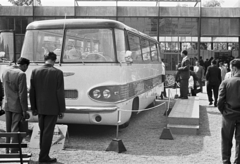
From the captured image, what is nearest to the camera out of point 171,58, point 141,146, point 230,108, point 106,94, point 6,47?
point 230,108

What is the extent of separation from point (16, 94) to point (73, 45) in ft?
7.46

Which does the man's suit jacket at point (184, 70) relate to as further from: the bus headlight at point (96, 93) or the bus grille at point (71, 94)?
the bus grille at point (71, 94)

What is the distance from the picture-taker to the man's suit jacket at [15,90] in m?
6.62

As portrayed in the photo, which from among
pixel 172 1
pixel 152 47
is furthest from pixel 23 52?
pixel 172 1

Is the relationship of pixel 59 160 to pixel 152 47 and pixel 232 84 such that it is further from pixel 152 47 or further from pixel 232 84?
pixel 152 47

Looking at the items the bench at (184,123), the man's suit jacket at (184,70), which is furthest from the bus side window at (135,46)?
the man's suit jacket at (184,70)

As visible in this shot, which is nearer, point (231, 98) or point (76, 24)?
point (231, 98)

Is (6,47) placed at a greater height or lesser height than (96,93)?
greater

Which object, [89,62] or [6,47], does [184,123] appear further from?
[6,47]

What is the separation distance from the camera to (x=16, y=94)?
22.3 feet

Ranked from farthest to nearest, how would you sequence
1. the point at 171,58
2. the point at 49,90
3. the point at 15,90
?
1. the point at 171,58
2. the point at 15,90
3. the point at 49,90

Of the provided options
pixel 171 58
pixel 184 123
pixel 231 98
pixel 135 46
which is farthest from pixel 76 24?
pixel 171 58

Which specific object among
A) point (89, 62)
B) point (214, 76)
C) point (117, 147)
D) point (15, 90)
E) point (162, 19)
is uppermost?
point (162, 19)

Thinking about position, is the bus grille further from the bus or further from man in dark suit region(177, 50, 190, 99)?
man in dark suit region(177, 50, 190, 99)
